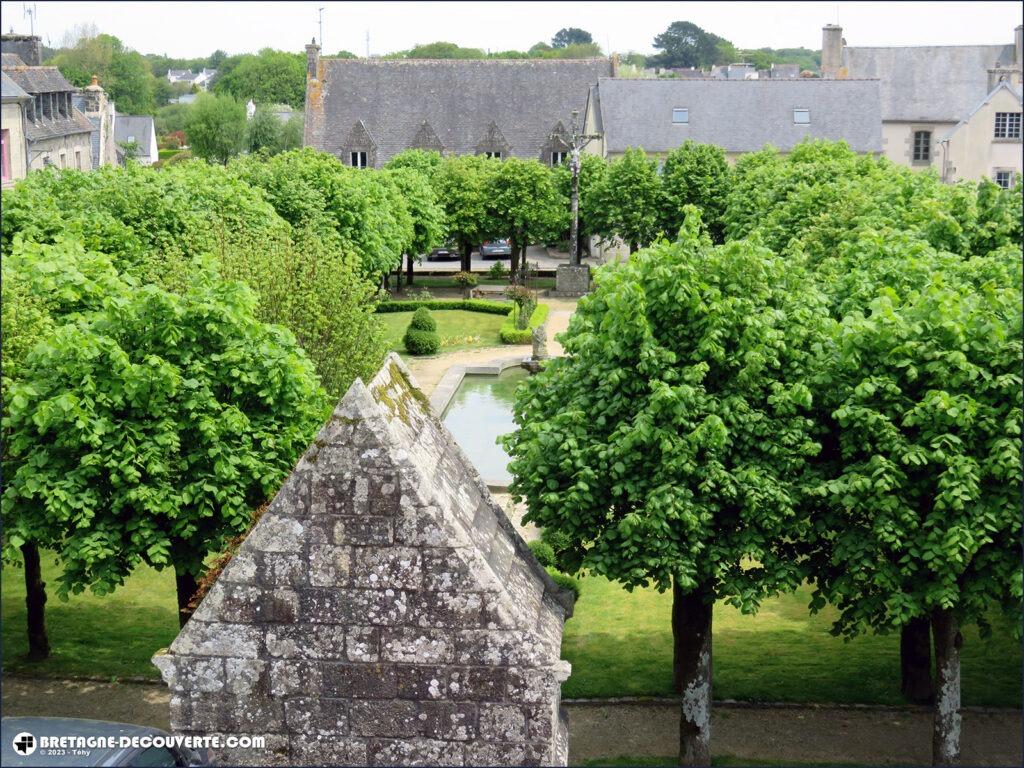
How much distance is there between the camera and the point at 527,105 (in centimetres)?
9938

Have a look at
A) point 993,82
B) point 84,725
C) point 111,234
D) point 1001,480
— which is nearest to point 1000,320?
point 1001,480

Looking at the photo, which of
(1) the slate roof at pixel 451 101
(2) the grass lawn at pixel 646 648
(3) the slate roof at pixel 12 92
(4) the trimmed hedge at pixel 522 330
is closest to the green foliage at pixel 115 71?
(1) the slate roof at pixel 451 101

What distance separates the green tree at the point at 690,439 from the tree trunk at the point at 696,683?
0.8 inches

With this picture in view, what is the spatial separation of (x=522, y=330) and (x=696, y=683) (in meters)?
38.8

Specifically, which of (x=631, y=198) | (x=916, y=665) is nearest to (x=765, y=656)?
(x=916, y=665)

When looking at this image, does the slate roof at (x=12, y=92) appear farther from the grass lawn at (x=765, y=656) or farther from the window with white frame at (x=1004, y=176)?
the window with white frame at (x=1004, y=176)

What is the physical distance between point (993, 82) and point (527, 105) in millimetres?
31985

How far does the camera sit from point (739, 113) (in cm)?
8425

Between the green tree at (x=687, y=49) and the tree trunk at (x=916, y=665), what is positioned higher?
the green tree at (x=687, y=49)

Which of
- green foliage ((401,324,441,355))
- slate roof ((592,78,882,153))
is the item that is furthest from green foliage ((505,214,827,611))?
slate roof ((592,78,882,153))

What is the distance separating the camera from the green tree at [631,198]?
71.1 meters

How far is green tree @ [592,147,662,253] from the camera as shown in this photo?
233ft

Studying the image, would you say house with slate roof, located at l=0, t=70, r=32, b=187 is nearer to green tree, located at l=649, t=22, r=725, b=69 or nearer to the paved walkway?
the paved walkway

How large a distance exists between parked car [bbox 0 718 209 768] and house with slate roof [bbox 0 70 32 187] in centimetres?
4894
